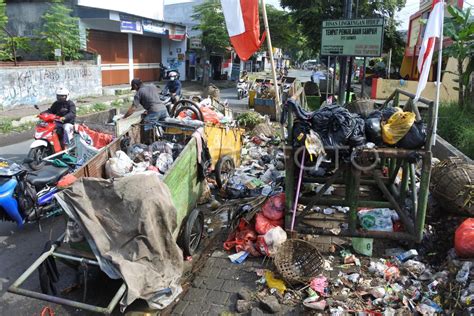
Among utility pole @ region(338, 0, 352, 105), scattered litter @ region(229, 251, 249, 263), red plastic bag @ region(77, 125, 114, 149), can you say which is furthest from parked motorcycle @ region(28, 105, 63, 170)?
utility pole @ region(338, 0, 352, 105)

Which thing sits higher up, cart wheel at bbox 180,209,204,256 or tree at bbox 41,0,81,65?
tree at bbox 41,0,81,65

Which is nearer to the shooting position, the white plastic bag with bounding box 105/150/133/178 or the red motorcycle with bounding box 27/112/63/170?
the white plastic bag with bounding box 105/150/133/178

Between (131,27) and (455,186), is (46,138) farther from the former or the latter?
(131,27)

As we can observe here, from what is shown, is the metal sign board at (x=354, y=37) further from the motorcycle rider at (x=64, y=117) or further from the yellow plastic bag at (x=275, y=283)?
the yellow plastic bag at (x=275, y=283)

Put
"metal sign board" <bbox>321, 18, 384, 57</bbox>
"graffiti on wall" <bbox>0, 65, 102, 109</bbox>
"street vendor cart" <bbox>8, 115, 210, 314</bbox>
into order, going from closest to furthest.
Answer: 1. "street vendor cart" <bbox>8, 115, 210, 314</bbox>
2. "metal sign board" <bbox>321, 18, 384, 57</bbox>
3. "graffiti on wall" <bbox>0, 65, 102, 109</bbox>

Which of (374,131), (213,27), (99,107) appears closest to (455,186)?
(374,131)

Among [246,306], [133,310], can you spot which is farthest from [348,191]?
[133,310]

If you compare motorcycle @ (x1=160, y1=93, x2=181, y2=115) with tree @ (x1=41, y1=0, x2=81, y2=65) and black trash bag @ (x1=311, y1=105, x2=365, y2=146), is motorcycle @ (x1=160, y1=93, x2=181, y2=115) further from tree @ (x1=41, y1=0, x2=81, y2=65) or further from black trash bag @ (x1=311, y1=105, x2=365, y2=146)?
tree @ (x1=41, y1=0, x2=81, y2=65)

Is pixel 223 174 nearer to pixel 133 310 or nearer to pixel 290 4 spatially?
pixel 133 310

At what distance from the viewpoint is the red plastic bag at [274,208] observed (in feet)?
16.0

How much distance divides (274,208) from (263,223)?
240 millimetres

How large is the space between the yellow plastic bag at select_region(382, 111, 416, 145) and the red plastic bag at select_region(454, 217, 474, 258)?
1.16 m

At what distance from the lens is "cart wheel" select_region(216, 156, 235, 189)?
6797 millimetres

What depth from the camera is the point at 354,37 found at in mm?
8828
